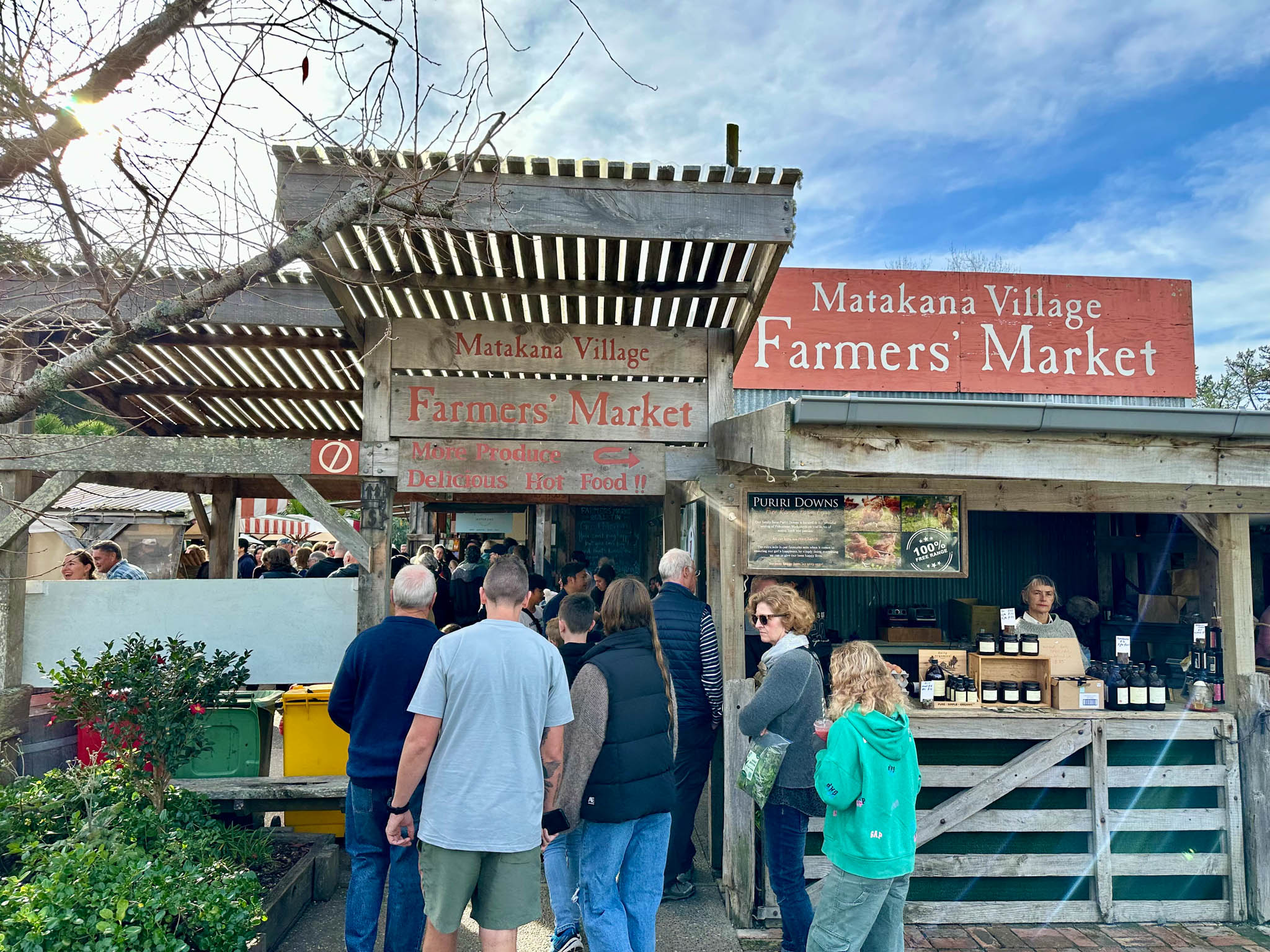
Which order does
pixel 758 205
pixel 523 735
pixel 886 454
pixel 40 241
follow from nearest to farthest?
pixel 523 735, pixel 40 241, pixel 886 454, pixel 758 205

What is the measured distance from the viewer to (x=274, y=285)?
18.2 ft

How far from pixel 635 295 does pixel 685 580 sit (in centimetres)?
188

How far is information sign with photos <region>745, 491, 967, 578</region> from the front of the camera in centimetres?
499

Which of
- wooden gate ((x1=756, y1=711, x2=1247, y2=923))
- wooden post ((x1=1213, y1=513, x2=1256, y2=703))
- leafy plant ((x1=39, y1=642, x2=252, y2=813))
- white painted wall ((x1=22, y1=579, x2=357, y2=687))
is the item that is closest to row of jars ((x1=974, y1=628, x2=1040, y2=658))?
wooden gate ((x1=756, y1=711, x2=1247, y2=923))

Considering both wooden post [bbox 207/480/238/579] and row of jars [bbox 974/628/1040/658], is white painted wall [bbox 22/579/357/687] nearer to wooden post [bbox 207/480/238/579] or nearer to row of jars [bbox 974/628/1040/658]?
wooden post [bbox 207/480/238/579]

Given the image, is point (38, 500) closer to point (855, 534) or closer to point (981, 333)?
point (855, 534)

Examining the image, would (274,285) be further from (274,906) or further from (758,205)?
(274,906)

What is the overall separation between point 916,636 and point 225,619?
631cm

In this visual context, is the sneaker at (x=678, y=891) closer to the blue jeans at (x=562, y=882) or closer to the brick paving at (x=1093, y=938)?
the blue jeans at (x=562, y=882)

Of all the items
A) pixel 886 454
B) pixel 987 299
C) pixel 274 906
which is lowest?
pixel 274 906

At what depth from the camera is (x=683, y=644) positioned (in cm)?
473

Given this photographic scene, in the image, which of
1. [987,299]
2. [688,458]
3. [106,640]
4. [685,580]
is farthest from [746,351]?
[106,640]

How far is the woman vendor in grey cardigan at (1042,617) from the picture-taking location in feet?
16.8

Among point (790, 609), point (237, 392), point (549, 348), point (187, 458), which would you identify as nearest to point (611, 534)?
point (237, 392)
